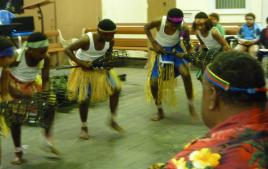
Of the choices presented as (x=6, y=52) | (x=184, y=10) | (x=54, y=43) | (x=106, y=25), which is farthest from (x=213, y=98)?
(x=54, y=43)

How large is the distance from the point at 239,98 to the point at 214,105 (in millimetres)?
93

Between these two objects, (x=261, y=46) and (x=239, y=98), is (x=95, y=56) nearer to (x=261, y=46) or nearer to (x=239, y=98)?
(x=239, y=98)

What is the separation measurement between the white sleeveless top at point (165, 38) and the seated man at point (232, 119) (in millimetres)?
3912

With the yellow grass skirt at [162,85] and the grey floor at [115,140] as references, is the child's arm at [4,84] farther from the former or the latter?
the yellow grass skirt at [162,85]

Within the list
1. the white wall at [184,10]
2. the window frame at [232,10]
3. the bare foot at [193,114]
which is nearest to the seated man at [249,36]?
the white wall at [184,10]

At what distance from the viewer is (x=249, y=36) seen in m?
8.49

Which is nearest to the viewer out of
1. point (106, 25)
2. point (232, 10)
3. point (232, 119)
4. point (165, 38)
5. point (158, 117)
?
point (232, 119)

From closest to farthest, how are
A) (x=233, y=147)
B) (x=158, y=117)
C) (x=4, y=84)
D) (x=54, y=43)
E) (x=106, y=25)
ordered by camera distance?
(x=233, y=147) < (x=4, y=84) < (x=106, y=25) < (x=158, y=117) < (x=54, y=43)

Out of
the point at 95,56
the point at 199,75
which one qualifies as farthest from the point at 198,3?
the point at 95,56

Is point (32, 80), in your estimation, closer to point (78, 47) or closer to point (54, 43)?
point (78, 47)

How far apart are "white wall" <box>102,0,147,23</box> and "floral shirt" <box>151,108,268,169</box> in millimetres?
9512

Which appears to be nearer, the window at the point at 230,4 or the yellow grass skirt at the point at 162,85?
the yellow grass skirt at the point at 162,85

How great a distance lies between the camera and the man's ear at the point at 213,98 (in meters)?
1.38

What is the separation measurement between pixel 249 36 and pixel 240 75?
7478 millimetres
